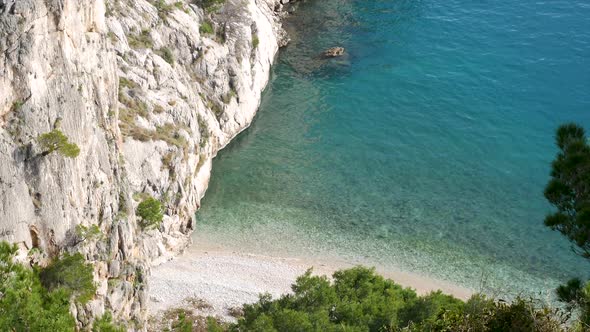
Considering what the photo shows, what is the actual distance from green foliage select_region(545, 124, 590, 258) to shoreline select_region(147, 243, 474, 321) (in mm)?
21222

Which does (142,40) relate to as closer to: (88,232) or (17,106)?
(17,106)

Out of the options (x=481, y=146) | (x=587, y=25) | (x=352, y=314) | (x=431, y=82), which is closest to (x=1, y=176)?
(x=352, y=314)

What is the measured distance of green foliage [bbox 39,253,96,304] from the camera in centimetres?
3306

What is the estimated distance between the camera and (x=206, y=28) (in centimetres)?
6444

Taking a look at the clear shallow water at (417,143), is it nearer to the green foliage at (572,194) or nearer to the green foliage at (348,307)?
the green foliage at (348,307)

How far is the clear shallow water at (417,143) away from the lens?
169ft

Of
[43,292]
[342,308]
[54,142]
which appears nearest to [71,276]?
[43,292]

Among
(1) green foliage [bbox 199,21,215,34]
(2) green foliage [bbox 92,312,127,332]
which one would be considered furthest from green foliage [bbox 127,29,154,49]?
(2) green foliage [bbox 92,312,127,332]

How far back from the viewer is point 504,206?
183 feet

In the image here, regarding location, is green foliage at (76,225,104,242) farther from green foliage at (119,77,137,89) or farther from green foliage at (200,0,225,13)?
green foliage at (200,0,225,13)

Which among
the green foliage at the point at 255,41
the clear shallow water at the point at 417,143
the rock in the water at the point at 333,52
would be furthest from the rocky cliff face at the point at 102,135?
the rock in the water at the point at 333,52

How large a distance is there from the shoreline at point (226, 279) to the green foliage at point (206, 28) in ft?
73.9

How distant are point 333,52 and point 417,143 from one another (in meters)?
17.2

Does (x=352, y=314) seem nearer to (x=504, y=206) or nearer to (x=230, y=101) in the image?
(x=504, y=206)
